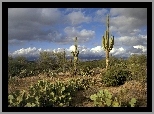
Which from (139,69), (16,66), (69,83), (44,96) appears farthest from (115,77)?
(16,66)

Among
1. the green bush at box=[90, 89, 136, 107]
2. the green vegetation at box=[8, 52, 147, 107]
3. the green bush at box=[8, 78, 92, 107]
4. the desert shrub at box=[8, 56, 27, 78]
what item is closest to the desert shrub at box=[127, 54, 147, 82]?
the green vegetation at box=[8, 52, 147, 107]

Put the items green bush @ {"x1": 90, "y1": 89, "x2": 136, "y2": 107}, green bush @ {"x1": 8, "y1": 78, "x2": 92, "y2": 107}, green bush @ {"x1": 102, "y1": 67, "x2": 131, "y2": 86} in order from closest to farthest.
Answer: green bush @ {"x1": 90, "y1": 89, "x2": 136, "y2": 107}
green bush @ {"x1": 8, "y1": 78, "x2": 92, "y2": 107}
green bush @ {"x1": 102, "y1": 67, "x2": 131, "y2": 86}

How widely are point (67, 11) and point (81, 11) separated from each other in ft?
1.39

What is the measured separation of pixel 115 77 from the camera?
13.1 metres

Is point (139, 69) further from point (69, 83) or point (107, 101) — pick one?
point (107, 101)

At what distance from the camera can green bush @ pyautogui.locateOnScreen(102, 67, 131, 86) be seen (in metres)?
12.9

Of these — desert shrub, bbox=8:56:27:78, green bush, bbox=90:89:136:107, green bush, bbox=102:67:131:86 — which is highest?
desert shrub, bbox=8:56:27:78

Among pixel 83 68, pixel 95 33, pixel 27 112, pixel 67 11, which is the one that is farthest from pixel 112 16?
pixel 83 68

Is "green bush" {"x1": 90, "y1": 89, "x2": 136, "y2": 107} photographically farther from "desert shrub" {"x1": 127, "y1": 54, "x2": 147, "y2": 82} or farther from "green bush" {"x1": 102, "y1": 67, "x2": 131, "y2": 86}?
"green bush" {"x1": 102, "y1": 67, "x2": 131, "y2": 86}

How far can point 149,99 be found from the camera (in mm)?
9492

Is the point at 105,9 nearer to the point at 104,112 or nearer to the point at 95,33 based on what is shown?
the point at 95,33

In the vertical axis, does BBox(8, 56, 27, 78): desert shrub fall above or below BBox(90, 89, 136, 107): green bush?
above

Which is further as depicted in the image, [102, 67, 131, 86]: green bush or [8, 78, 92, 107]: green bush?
[102, 67, 131, 86]: green bush

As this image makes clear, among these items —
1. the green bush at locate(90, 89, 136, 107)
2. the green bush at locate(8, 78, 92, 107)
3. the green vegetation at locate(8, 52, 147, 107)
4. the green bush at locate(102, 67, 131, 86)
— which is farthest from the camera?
the green bush at locate(102, 67, 131, 86)
